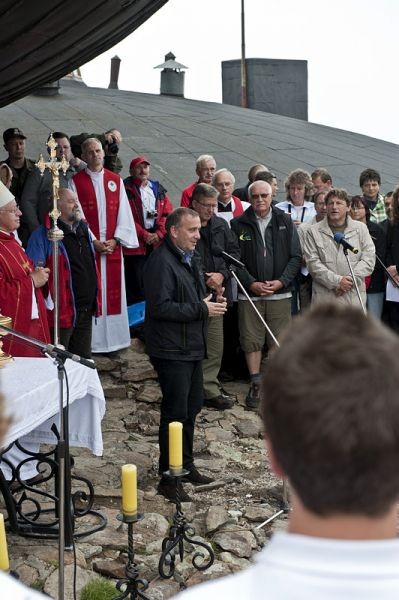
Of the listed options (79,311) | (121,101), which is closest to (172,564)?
(79,311)

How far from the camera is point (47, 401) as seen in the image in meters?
4.21

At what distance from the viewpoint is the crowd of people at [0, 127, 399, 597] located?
5.18 m

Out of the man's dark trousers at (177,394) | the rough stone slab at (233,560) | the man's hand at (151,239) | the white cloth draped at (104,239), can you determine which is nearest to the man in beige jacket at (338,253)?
the man's hand at (151,239)

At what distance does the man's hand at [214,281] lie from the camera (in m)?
6.28

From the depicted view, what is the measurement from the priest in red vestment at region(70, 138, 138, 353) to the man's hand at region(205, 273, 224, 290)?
3.61 feet

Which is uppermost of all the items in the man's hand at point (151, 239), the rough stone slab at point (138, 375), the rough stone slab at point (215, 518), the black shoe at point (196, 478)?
the man's hand at point (151, 239)

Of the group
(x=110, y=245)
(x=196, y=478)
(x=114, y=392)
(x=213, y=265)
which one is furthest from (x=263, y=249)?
(x=196, y=478)

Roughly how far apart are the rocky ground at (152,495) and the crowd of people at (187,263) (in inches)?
6.4

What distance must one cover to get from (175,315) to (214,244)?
1.54 metres

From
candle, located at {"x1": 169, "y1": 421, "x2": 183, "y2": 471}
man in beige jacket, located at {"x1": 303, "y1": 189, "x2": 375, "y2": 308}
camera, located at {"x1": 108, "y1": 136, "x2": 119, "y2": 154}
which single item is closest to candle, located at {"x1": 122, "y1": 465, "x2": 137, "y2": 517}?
candle, located at {"x1": 169, "y1": 421, "x2": 183, "y2": 471}

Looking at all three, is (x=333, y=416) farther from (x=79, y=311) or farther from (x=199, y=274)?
(x=79, y=311)

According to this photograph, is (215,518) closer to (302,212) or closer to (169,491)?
(169,491)

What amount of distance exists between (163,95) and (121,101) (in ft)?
7.08

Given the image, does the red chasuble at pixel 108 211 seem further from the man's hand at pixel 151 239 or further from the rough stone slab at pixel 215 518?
the rough stone slab at pixel 215 518
